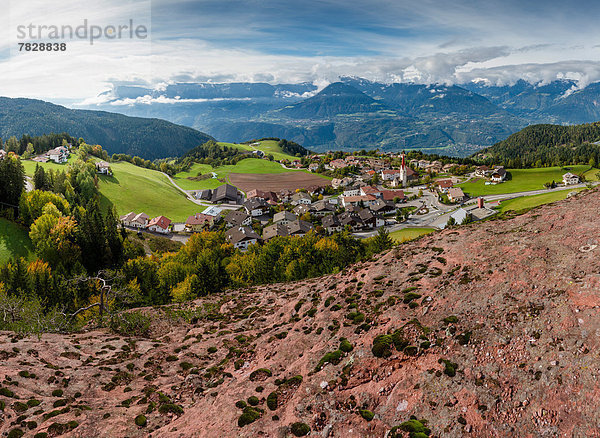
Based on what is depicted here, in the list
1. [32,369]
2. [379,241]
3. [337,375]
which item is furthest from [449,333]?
[379,241]

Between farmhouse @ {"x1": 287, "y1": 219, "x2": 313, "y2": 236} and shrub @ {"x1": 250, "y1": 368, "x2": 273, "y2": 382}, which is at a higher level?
shrub @ {"x1": 250, "y1": 368, "x2": 273, "y2": 382}

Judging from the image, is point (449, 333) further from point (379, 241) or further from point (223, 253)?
point (223, 253)

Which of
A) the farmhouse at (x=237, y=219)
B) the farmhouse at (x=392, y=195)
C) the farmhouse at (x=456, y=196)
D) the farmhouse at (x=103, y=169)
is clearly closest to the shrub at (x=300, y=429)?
the farmhouse at (x=237, y=219)

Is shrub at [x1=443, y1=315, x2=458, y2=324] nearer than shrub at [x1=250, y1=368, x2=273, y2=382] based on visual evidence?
Yes

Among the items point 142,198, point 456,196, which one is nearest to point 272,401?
point 142,198

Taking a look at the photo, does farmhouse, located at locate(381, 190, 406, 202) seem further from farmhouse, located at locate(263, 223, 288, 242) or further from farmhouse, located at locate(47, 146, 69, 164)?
farmhouse, located at locate(47, 146, 69, 164)

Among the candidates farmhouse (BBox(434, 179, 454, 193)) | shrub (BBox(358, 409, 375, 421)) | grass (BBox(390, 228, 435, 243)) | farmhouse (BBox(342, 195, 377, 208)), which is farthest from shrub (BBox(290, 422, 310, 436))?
farmhouse (BBox(434, 179, 454, 193))
